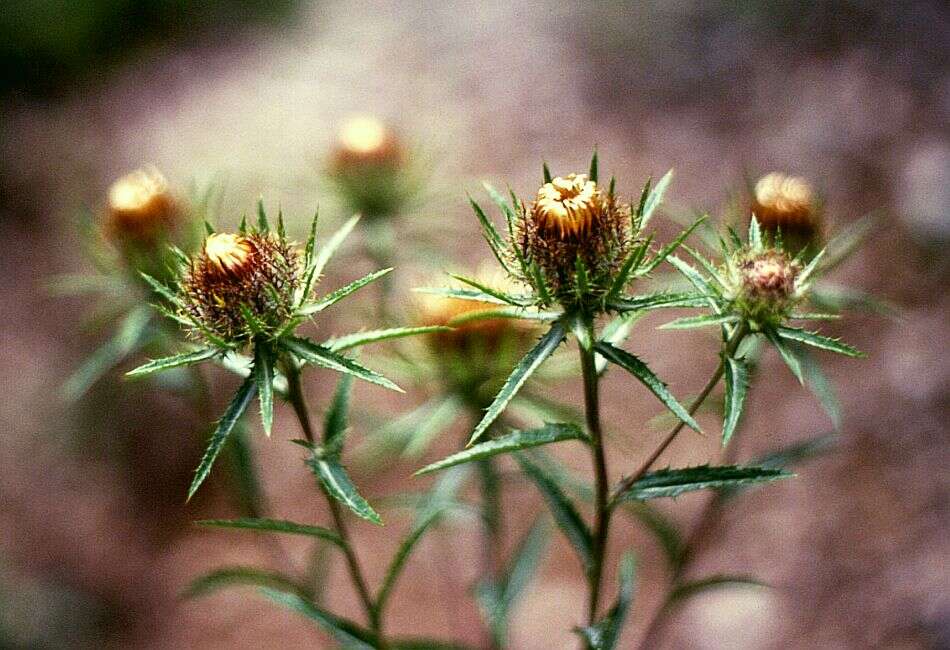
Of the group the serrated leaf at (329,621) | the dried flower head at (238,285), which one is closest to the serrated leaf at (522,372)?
the dried flower head at (238,285)

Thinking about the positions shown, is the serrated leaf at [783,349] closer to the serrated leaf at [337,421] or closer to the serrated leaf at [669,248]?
the serrated leaf at [669,248]

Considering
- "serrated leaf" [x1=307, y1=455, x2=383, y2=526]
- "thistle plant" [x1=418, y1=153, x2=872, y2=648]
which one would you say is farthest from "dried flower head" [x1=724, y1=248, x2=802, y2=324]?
"serrated leaf" [x1=307, y1=455, x2=383, y2=526]

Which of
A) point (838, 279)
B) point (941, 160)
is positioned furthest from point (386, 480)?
point (941, 160)

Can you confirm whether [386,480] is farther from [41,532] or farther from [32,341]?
[32,341]

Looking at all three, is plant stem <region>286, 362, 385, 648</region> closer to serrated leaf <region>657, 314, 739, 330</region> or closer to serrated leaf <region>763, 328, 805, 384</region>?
serrated leaf <region>657, 314, 739, 330</region>

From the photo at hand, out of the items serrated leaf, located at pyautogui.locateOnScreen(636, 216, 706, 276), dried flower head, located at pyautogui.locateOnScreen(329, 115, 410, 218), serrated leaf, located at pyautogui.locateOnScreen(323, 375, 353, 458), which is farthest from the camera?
dried flower head, located at pyautogui.locateOnScreen(329, 115, 410, 218)

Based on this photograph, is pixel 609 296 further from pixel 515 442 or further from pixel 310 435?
pixel 310 435
